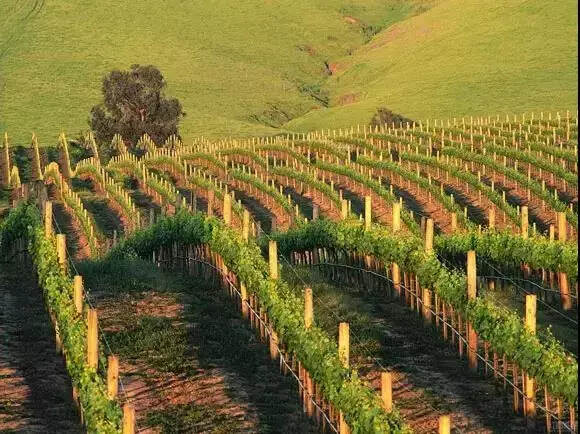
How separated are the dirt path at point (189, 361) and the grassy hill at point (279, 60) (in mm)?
86636

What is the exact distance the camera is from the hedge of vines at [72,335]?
2244cm

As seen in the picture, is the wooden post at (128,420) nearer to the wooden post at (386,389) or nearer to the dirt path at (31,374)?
the wooden post at (386,389)

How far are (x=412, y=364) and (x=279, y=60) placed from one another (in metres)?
148

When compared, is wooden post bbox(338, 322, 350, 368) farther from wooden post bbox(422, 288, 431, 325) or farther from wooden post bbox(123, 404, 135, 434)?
wooden post bbox(422, 288, 431, 325)

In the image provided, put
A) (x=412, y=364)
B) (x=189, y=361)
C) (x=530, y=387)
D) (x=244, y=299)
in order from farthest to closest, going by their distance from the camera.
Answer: (x=244, y=299) → (x=412, y=364) → (x=189, y=361) → (x=530, y=387)

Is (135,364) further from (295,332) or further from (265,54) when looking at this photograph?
(265,54)

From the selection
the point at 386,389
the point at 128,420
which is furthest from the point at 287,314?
the point at 128,420

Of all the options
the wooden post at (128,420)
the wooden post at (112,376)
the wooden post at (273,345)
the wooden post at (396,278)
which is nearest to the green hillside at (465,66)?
the wooden post at (396,278)

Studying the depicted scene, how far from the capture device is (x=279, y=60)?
575ft

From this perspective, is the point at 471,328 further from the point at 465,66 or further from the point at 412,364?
the point at 465,66

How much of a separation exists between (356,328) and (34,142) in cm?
8190

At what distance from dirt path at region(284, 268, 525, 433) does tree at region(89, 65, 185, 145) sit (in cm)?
7878

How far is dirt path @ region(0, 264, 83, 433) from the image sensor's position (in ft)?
82.1

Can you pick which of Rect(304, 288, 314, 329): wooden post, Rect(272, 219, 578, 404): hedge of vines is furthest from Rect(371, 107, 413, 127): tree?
Rect(304, 288, 314, 329): wooden post
